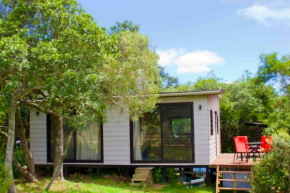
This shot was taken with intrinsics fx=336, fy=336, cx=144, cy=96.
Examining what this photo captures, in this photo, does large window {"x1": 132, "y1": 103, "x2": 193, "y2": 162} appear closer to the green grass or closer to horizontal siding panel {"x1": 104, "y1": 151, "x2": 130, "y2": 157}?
horizontal siding panel {"x1": 104, "y1": 151, "x2": 130, "y2": 157}

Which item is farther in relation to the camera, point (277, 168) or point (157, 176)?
point (157, 176)

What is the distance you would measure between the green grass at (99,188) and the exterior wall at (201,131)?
926 mm

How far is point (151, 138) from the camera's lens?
1076 centimetres

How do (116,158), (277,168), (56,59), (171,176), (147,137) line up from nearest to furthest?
→ (56,59)
(277,168)
(171,176)
(147,137)
(116,158)

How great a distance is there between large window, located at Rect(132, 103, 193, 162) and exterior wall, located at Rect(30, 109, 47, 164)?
3212 millimetres

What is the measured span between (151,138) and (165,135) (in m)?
0.47

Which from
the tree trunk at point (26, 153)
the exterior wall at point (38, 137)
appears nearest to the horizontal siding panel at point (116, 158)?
the exterior wall at point (38, 137)

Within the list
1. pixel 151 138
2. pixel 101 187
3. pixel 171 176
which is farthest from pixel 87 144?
pixel 171 176

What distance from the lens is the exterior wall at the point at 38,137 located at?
38.1 feet

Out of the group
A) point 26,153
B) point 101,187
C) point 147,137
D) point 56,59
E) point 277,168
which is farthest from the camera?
point 147,137

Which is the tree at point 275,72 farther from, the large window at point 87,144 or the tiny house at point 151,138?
the large window at point 87,144

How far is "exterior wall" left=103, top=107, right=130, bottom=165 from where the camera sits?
1098 cm

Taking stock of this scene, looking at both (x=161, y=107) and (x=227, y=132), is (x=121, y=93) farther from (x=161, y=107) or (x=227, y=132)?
(x=227, y=132)

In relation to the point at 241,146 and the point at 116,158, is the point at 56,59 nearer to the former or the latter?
the point at 116,158
